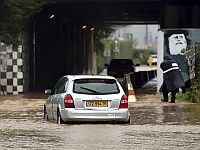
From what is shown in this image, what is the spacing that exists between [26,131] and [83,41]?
39035 mm

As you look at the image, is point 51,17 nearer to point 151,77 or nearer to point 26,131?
point 151,77

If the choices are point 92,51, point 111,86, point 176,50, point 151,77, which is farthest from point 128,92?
point 92,51

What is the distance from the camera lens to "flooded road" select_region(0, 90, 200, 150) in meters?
13.1

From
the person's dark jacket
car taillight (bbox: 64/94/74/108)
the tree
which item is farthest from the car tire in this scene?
the tree

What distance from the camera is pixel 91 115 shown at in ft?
56.1

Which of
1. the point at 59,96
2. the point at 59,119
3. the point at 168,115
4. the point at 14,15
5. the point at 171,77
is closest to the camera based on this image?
the point at 59,119

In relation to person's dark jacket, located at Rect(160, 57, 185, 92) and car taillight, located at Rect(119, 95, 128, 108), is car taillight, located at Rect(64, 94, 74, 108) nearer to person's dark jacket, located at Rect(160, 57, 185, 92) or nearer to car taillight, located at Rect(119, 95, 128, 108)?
car taillight, located at Rect(119, 95, 128, 108)

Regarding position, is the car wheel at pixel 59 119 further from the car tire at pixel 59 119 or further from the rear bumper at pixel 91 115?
the rear bumper at pixel 91 115

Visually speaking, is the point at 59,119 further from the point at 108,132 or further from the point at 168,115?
the point at 168,115

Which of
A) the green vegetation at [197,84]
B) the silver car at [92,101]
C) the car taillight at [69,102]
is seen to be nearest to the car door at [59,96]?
the silver car at [92,101]

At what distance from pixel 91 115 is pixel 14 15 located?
37.4 ft

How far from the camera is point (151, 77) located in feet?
171

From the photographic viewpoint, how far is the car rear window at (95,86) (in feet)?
57.0

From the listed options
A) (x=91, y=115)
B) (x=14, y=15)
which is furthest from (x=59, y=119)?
(x=14, y=15)
